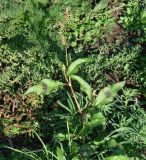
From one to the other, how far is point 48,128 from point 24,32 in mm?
995

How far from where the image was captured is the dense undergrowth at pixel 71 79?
2.69m

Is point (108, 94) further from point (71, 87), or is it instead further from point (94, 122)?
point (94, 122)

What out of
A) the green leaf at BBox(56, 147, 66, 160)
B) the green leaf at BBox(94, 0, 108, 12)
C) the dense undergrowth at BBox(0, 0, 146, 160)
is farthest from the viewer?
the green leaf at BBox(94, 0, 108, 12)

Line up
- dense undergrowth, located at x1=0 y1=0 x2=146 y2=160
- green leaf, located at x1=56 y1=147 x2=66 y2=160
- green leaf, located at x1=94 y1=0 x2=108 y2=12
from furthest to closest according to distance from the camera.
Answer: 1. green leaf, located at x1=94 y1=0 x2=108 y2=12
2. dense undergrowth, located at x1=0 y1=0 x2=146 y2=160
3. green leaf, located at x1=56 y1=147 x2=66 y2=160

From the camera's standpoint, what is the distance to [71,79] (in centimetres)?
290

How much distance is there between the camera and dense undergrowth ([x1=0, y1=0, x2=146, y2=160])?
2691 millimetres

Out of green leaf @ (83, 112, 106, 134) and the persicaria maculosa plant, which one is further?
green leaf @ (83, 112, 106, 134)

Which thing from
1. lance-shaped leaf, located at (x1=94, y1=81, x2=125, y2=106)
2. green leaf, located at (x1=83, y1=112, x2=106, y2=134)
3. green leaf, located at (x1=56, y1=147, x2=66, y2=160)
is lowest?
green leaf, located at (x1=56, y1=147, x2=66, y2=160)

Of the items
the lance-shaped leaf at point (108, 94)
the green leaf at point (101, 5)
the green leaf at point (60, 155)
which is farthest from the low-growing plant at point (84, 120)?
the green leaf at point (101, 5)

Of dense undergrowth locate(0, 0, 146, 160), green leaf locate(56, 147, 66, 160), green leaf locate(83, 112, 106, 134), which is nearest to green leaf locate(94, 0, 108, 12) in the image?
dense undergrowth locate(0, 0, 146, 160)

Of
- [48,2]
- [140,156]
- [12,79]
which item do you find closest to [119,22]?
[48,2]

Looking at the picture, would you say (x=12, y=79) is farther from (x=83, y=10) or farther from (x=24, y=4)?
A: (x=83, y=10)

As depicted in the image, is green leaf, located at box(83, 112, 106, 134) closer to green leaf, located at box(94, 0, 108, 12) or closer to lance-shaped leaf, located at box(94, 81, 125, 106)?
lance-shaped leaf, located at box(94, 81, 125, 106)

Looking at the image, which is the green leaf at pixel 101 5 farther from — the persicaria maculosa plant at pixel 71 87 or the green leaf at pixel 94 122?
the persicaria maculosa plant at pixel 71 87
